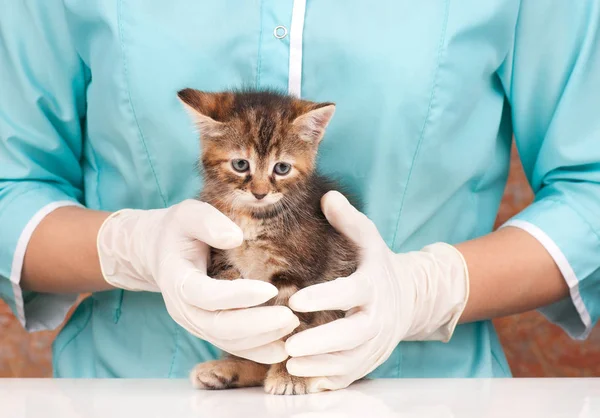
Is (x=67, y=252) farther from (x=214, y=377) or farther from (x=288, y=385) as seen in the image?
(x=288, y=385)

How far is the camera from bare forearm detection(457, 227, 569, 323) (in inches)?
71.7

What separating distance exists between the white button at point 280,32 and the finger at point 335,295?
601 mm

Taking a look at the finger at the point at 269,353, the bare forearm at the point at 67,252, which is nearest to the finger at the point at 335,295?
the finger at the point at 269,353

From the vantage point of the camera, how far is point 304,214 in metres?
1.54

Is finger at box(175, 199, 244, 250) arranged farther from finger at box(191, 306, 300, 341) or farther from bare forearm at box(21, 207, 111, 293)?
bare forearm at box(21, 207, 111, 293)

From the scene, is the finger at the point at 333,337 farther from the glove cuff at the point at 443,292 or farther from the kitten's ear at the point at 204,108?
the kitten's ear at the point at 204,108

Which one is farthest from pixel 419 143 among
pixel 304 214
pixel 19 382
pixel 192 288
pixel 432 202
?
pixel 19 382

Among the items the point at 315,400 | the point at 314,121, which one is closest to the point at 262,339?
the point at 315,400

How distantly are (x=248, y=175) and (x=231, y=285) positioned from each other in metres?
0.21

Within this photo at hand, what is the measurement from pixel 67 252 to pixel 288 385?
2.44 feet

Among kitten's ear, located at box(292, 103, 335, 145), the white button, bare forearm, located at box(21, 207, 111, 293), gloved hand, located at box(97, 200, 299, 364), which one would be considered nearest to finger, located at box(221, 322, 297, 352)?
gloved hand, located at box(97, 200, 299, 364)

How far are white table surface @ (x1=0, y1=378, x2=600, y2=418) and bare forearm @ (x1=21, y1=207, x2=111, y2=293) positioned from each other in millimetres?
349

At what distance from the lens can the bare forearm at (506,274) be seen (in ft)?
5.98

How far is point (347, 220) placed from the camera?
1568 millimetres
